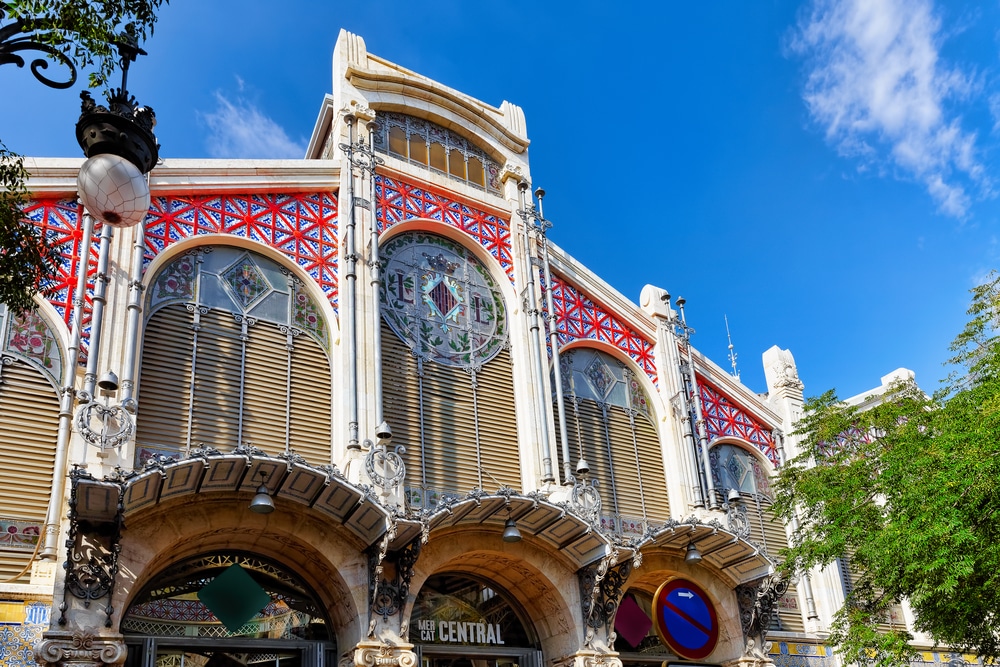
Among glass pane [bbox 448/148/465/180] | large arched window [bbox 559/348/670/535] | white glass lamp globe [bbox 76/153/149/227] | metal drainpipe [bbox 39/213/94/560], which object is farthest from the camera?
glass pane [bbox 448/148/465/180]

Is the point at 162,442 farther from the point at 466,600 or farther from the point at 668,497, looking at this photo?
the point at 668,497

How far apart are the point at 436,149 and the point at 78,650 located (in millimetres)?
12237

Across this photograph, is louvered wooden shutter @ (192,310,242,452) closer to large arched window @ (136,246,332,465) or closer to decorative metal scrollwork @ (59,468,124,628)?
large arched window @ (136,246,332,465)

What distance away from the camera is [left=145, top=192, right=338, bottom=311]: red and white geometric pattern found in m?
15.6

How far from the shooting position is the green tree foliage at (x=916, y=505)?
48.2ft

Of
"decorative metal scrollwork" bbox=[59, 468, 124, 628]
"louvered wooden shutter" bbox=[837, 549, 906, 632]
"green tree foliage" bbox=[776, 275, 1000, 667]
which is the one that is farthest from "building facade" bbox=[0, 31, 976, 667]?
"green tree foliage" bbox=[776, 275, 1000, 667]

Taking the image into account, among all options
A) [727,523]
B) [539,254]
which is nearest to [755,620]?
[727,523]

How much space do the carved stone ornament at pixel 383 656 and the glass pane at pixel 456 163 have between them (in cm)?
1022

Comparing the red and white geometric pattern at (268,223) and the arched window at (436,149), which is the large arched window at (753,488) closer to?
the arched window at (436,149)

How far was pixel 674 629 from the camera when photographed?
16812 millimetres

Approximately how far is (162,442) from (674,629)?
31.5ft

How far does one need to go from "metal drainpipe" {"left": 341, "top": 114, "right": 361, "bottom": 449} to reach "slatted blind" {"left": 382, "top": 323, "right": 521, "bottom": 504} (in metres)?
0.92

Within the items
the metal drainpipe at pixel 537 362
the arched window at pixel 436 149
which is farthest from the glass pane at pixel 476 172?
the metal drainpipe at pixel 537 362

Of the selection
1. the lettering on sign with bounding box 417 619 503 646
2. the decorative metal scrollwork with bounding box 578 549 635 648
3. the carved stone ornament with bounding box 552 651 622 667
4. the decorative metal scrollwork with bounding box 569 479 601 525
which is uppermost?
the decorative metal scrollwork with bounding box 569 479 601 525
